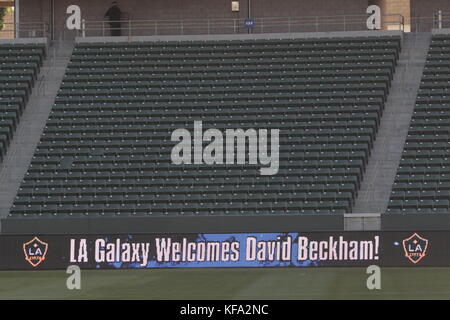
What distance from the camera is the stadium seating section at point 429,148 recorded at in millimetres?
42031

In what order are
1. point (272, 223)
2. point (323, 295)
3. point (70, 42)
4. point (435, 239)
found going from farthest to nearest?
1. point (70, 42)
2. point (272, 223)
3. point (435, 239)
4. point (323, 295)

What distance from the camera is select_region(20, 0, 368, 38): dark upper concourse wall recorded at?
53.2m

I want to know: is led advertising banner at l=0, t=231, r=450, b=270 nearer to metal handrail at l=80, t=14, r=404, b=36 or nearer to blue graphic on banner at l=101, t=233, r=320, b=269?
blue graphic on banner at l=101, t=233, r=320, b=269

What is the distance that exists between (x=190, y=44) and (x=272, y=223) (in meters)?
12.0

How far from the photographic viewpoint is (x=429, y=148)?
44.4m

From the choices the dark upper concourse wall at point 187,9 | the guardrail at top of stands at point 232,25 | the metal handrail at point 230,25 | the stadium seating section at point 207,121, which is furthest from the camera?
the dark upper concourse wall at point 187,9

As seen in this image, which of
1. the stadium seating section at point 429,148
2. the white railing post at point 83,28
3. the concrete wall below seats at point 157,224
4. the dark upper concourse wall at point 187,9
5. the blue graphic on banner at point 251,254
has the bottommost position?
the blue graphic on banner at point 251,254

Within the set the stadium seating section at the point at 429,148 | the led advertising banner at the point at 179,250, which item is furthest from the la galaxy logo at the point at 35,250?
the stadium seating section at the point at 429,148

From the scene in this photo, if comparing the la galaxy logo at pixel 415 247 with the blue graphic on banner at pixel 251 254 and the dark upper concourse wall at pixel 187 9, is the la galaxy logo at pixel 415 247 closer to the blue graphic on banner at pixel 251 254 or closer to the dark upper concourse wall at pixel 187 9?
the blue graphic on banner at pixel 251 254

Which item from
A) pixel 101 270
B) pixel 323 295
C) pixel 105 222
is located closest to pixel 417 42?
pixel 105 222

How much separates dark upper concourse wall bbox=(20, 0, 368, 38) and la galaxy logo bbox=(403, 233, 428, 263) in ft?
63.1

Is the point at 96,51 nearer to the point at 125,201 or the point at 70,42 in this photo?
the point at 70,42

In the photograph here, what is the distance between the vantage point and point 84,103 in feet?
158

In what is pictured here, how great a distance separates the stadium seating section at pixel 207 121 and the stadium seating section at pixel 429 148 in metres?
1.42
